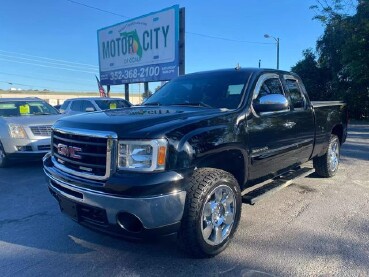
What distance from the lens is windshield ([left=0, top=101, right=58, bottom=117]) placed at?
8.70 meters

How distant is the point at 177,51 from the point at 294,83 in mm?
10701

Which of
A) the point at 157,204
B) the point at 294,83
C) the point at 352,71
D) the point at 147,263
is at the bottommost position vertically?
the point at 147,263

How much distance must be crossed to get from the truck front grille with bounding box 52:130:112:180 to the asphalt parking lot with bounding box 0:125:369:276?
32.6 inches

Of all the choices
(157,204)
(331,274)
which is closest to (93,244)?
(157,204)

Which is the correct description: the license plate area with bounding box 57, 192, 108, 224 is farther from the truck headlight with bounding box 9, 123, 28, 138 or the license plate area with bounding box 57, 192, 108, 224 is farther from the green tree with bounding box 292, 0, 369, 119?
the green tree with bounding box 292, 0, 369, 119

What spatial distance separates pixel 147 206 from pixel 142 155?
0.43 m

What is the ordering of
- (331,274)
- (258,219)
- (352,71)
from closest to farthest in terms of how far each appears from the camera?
(331,274), (258,219), (352,71)

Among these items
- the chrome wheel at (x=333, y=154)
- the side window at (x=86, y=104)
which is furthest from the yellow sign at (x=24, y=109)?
the chrome wheel at (x=333, y=154)

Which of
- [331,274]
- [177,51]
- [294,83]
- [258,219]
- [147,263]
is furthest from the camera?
[177,51]

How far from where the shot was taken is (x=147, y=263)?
131 inches

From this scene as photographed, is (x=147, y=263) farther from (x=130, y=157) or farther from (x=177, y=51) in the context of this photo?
(x=177, y=51)

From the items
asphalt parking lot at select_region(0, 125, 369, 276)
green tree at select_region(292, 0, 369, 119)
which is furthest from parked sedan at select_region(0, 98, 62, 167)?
green tree at select_region(292, 0, 369, 119)

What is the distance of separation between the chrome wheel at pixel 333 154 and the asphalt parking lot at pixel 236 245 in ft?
3.26

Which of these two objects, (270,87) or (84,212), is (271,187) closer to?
(270,87)
